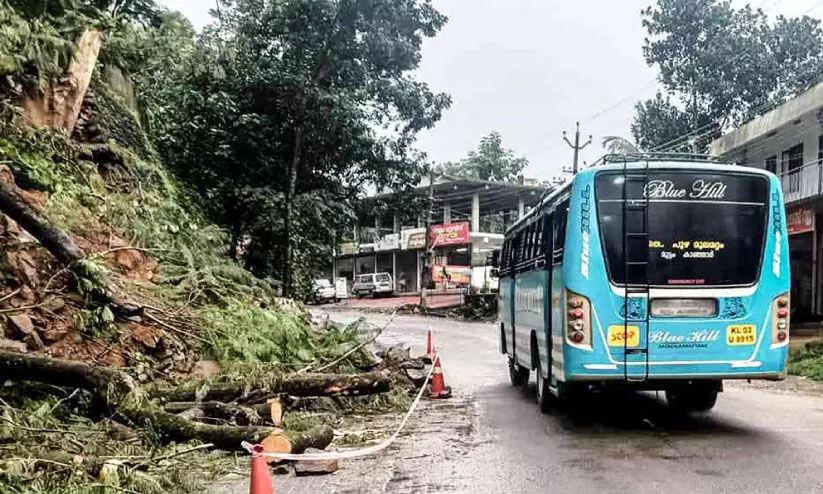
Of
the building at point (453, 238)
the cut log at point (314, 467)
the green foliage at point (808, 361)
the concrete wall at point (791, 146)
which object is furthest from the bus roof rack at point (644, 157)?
the building at point (453, 238)

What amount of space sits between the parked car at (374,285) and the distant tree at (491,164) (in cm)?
1661

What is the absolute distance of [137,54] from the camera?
16281 millimetres

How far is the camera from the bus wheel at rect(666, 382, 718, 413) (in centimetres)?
967

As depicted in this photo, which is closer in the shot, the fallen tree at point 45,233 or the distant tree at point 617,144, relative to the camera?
the fallen tree at point 45,233

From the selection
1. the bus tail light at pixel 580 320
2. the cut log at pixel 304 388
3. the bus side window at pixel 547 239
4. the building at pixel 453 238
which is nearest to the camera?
the cut log at pixel 304 388

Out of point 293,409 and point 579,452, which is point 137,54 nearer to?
point 293,409

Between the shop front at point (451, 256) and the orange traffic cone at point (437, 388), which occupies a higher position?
the shop front at point (451, 256)

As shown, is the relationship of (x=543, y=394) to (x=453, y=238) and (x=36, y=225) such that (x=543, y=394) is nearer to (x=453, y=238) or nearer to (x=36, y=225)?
(x=36, y=225)

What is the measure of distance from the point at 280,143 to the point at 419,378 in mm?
10433

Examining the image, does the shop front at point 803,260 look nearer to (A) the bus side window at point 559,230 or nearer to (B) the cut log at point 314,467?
(A) the bus side window at point 559,230

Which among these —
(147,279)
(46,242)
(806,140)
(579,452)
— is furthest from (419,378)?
(806,140)

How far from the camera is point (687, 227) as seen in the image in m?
8.46

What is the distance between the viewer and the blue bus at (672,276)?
825cm

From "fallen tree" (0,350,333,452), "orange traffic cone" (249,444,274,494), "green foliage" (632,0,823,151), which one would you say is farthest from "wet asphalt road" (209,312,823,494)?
"green foliage" (632,0,823,151)
